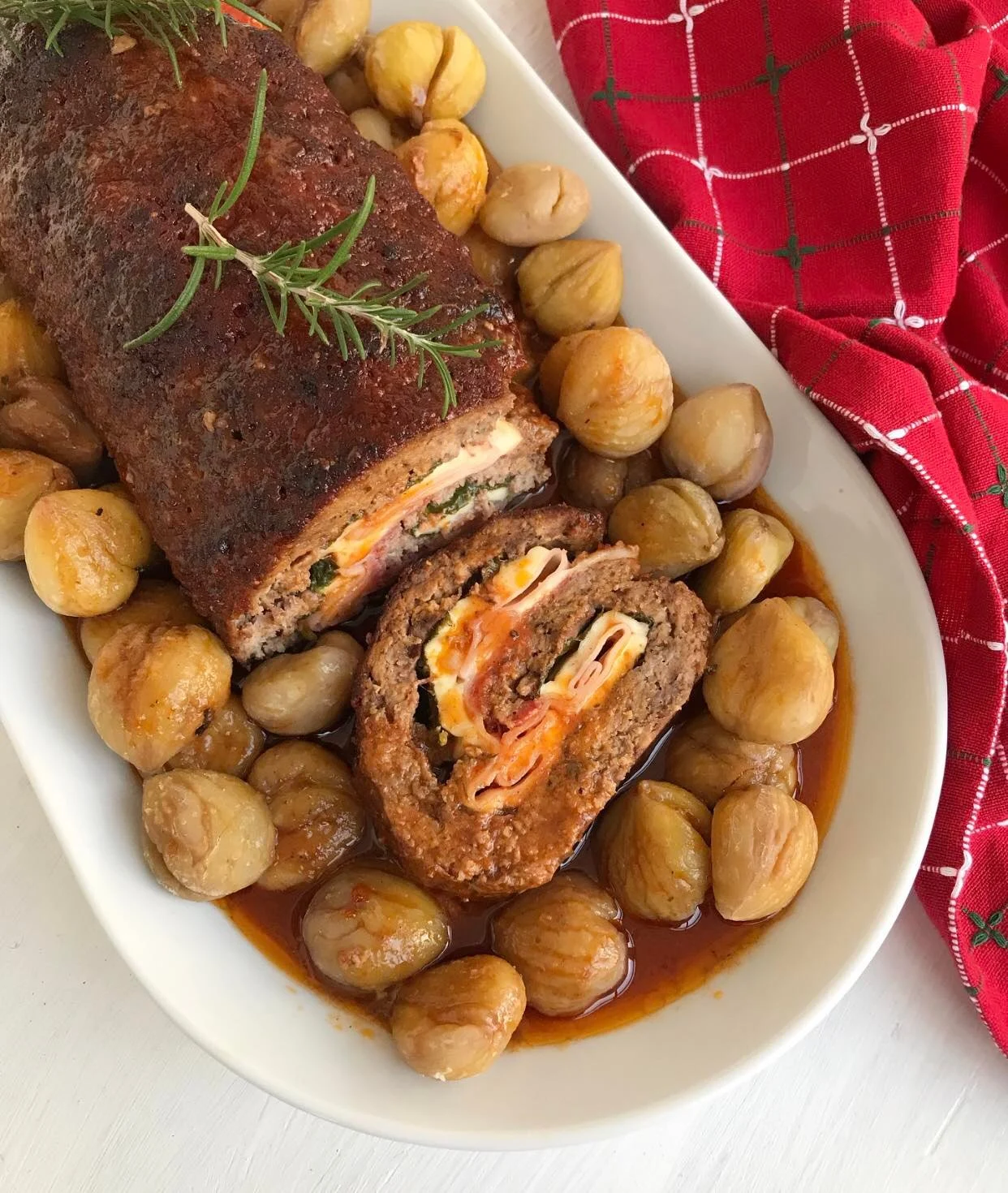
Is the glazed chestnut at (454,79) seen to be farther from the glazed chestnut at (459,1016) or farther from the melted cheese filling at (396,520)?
the glazed chestnut at (459,1016)

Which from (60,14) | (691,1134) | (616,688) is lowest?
(691,1134)

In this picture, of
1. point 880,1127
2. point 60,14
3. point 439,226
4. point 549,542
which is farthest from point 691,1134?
point 60,14

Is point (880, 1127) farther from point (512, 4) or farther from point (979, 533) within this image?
point (512, 4)

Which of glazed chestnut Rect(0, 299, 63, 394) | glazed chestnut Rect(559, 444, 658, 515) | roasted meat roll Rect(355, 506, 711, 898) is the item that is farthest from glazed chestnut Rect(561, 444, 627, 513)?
glazed chestnut Rect(0, 299, 63, 394)

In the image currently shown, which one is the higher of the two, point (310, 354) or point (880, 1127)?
point (310, 354)

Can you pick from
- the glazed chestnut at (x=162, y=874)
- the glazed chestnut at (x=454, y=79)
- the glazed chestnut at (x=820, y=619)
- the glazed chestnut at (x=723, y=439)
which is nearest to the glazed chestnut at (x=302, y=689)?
the glazed chestnut at (x=162, y=874)
